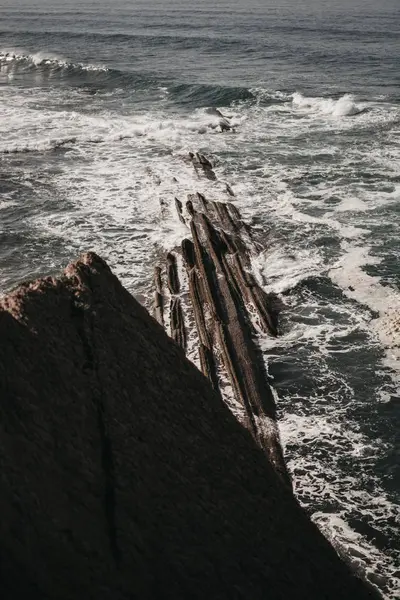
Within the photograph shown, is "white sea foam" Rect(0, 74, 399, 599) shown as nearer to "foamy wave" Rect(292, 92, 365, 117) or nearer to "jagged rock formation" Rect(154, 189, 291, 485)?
"foamy wave" Rect(292, 92, 365, 117)

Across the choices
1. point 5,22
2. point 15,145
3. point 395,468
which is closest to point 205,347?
point 395,468

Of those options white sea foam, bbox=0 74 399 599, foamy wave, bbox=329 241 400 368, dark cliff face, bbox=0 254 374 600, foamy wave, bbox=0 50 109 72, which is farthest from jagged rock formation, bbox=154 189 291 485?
foamy wave, bbox=0 50 109 72

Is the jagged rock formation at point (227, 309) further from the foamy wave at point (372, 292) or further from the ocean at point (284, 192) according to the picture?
the foamy wave at point (372, 292)

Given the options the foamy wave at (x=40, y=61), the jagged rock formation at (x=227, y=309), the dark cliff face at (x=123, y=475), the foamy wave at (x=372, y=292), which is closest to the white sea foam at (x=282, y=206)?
the foamy wave at (x=372, y=292)

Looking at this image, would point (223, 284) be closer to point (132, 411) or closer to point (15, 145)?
point (132, 411)

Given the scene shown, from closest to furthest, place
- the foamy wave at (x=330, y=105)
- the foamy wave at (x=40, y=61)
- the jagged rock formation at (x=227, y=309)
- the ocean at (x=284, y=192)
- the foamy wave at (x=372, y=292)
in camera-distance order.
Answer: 1. the ocean at (x=284, y=192)
2. the jagged rock formation at (x=227, y=309)
3. the foamy wave at (x=372, y=292)
4. the foamy wave at (x=330, y=105)
5. the foamy wave at (x=40, y=61)
